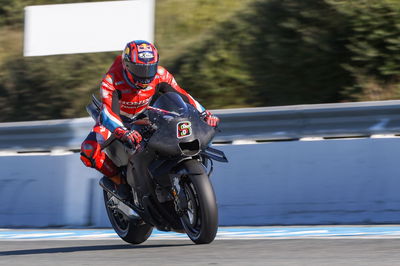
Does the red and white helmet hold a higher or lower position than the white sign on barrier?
higher

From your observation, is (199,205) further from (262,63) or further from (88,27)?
(88,27)

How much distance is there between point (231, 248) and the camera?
22.0 feet

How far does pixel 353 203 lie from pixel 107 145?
2722mm

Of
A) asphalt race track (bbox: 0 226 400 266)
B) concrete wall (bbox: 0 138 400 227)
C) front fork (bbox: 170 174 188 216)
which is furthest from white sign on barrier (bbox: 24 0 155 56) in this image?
front fork (bbox: 170 174 188 216)

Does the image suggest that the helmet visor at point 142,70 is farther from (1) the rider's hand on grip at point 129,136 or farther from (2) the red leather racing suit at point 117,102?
(1) the rider's hand on grip at point 129,136

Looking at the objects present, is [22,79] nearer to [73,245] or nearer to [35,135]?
[35,135]

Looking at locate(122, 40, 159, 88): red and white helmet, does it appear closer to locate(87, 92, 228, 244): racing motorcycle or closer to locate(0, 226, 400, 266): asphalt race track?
locate(87, 92, 228, 244): racing motorcycle

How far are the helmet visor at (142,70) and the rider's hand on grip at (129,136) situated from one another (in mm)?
692

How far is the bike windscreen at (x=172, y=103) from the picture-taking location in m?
6.76

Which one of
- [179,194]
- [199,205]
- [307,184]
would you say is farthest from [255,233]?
[199,205]

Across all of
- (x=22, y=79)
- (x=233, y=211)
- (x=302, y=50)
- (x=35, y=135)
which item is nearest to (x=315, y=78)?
(x=302, y=50)

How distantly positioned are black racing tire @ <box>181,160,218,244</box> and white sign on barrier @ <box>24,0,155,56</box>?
4.88 m

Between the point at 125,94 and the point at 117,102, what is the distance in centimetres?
18

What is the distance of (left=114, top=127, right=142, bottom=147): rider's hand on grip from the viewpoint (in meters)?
6.69
